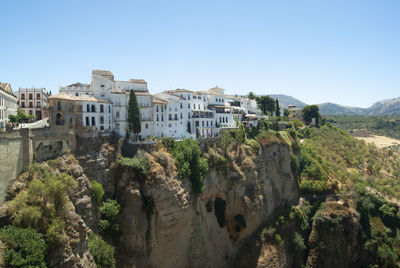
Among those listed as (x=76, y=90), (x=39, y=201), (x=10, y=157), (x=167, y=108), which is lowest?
(x=39, y=201)

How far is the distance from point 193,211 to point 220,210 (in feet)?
20.0

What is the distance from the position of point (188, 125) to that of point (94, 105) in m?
18.2

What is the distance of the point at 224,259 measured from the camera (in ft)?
138

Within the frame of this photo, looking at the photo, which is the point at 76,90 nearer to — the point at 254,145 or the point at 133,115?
the point at 133,115

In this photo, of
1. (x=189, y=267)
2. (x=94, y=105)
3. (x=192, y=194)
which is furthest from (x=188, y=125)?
(x=189, y=267)

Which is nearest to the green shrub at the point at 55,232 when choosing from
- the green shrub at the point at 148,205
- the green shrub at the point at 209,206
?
the green shrub at the point at 148,205

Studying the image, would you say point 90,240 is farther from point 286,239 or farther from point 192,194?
point 286,239

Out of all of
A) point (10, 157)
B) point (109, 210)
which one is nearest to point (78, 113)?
point (10, 157)

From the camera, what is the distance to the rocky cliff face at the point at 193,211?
31.8 m

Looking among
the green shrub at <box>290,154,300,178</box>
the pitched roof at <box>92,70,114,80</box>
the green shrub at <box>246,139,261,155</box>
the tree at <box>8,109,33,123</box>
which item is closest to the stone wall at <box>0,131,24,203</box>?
the tree at <box>8,109,33,123</box>

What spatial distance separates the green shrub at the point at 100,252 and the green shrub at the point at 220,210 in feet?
59.3

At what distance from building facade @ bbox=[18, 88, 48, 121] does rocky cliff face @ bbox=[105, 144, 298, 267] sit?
61.7 feet

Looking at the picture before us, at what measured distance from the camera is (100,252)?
26.7m

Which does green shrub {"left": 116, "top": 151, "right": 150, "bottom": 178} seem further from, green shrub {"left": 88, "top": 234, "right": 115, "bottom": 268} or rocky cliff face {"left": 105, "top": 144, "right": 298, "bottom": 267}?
green shrub {"left": 88, "top": 234, "right": 115, "bottom": 268}
